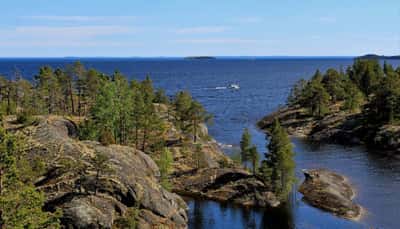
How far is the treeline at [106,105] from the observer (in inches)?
3558

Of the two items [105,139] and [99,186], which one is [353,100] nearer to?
[105,139]

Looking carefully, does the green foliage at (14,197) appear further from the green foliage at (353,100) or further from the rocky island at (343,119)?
the green foliage at (353,100)

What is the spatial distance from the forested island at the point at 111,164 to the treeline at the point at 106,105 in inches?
9.9

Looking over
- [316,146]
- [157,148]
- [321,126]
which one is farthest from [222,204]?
[321,126]

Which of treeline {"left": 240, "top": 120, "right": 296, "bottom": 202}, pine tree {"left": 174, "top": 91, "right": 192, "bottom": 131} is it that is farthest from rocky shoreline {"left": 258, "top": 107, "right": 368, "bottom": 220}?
pine tree {"left": 174, "top": 91, "right": 192, "bottom": 131}

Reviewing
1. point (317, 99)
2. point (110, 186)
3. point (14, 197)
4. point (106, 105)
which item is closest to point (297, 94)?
point (317, 99)

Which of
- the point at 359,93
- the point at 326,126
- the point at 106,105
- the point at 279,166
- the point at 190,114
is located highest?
the point at 106,105

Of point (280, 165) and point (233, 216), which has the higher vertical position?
point (280, 165)

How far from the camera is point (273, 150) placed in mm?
81688

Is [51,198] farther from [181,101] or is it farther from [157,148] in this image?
[181,101]

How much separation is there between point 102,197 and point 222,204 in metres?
26.2

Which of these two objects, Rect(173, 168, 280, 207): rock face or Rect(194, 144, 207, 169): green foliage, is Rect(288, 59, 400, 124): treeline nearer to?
Rect(194, 144, 207, 169): green foliage

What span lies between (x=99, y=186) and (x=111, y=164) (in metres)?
4.68

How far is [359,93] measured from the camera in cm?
15312
